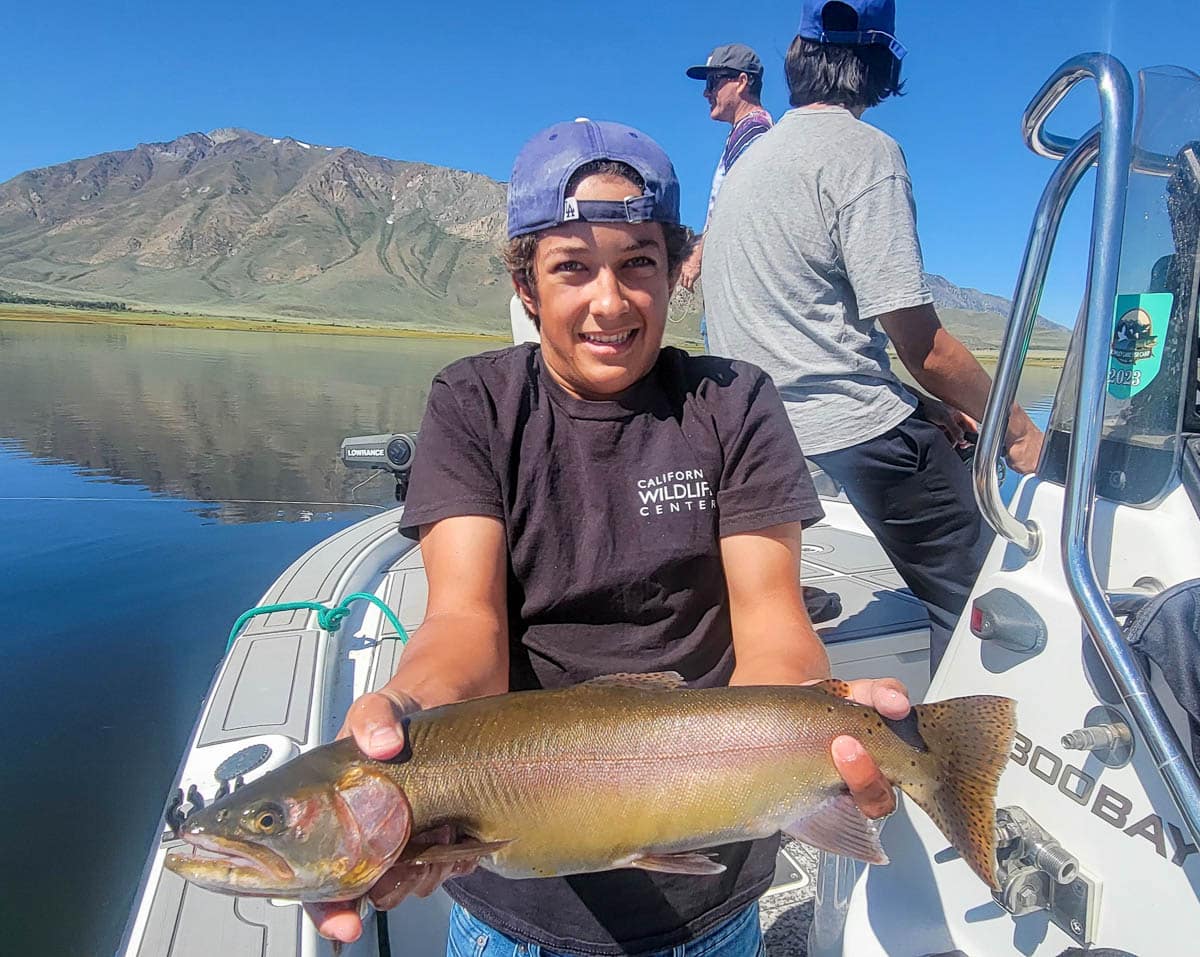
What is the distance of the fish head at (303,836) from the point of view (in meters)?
1.47

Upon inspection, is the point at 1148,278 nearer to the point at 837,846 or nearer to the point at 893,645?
the point at 837,846

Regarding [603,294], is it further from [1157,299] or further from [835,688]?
[1157,299]

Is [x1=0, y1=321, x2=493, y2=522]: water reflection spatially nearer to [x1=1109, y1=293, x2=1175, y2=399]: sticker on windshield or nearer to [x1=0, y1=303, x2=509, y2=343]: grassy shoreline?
[x1=1109, y1=293, x2=1175, y2=399]: sticker on windshield

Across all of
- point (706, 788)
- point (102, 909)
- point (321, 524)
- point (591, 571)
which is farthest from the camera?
point (321, 524)

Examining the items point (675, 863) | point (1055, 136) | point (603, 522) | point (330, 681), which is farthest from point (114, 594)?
point (1055, 136)

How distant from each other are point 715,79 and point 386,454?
127 inches

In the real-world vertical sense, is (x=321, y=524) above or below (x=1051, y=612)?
below

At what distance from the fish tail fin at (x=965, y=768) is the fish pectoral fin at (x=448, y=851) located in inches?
34.8

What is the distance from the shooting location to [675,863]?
5.27 feet

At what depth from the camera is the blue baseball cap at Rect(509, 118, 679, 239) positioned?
1.88 meters

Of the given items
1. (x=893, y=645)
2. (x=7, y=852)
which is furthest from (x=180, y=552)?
(x=893, y=645)

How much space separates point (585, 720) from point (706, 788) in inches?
11.1

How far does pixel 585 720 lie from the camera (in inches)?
65.4

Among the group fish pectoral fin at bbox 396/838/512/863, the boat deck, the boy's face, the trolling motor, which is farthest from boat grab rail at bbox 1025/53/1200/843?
the trolling motor
